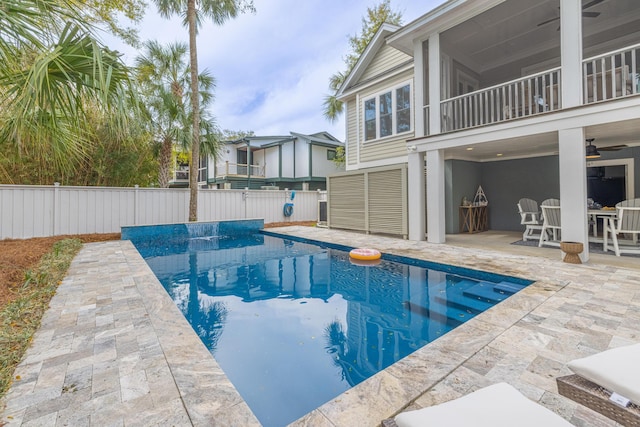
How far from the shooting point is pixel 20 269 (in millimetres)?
4797

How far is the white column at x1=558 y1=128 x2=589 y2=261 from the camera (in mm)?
5105

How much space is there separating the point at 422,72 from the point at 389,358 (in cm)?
696

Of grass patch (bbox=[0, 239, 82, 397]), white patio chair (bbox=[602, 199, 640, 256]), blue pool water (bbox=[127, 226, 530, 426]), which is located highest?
white patio chair (bbox=[602, 199, 640, 256])

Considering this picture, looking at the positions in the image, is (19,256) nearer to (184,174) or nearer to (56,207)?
(56,207)

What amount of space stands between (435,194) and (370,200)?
2485 millimetres

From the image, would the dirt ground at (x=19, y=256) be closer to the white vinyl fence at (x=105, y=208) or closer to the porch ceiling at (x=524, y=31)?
the white vinyl fence at (x=105, y=208)

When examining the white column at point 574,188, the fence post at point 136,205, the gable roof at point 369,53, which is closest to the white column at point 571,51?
the white column at point 574,188

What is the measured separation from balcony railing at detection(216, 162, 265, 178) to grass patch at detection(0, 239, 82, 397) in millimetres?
13562

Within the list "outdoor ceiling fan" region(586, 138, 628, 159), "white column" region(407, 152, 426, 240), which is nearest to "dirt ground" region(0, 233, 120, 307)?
"white column" region(407, 152, 426, 240)

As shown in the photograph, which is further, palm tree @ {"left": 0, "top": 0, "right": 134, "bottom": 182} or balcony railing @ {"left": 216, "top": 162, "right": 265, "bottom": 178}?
balcony railing @ {"left": 216, "top": 162, "right": 265, "bottom": 178}

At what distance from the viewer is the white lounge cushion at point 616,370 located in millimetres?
1206

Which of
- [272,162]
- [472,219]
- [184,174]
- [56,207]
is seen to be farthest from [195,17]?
[184,174]

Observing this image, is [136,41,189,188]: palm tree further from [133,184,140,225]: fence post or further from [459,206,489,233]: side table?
[459,206,489,233]: side table

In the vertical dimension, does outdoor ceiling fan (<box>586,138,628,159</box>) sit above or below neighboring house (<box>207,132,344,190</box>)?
below
